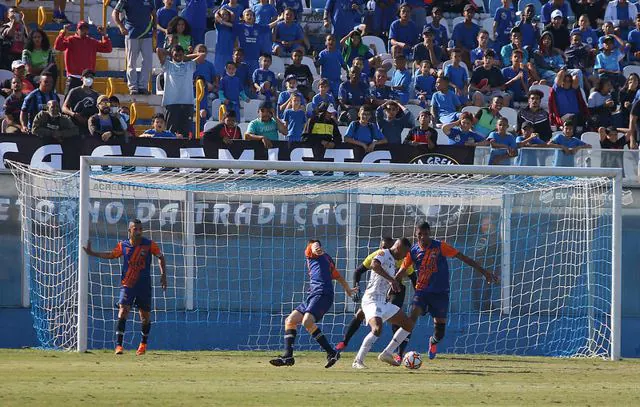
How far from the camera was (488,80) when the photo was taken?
2188 cm

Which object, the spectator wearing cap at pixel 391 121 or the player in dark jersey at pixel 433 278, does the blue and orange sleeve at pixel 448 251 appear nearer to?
the player in dark jersey at pixel 433 278

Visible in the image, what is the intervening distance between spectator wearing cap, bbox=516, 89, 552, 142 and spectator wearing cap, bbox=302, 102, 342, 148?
3391 mm

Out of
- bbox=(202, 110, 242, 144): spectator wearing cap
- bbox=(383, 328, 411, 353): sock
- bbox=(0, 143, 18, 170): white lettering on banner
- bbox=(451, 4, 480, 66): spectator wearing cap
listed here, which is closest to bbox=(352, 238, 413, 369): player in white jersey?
bbox=(383, 328, 411, 353): sock

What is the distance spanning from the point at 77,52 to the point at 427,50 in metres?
5.90

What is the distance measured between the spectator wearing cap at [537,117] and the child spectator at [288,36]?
4.26m

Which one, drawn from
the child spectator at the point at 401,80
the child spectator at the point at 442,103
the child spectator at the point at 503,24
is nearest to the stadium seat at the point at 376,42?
the child spectator at the point at 401,80

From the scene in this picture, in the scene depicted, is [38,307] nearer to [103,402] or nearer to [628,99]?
[103,402]

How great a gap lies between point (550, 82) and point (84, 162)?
969 centimetres

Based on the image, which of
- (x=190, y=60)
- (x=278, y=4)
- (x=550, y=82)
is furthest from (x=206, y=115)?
(x=550, y=82)

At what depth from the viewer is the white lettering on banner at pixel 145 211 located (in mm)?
17766

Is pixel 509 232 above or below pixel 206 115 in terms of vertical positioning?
below

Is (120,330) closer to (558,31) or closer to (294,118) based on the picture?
(294,118)

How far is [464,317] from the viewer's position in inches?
723

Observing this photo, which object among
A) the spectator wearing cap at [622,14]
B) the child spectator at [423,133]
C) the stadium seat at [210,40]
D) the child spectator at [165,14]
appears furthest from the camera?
the spectator wearing cap at [622,14]
